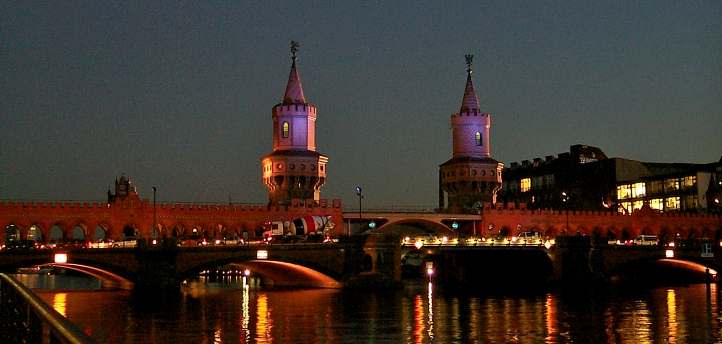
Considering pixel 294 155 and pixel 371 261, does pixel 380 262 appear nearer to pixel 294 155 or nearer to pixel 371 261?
pixel 371 261

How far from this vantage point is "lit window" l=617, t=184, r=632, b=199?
630 feet

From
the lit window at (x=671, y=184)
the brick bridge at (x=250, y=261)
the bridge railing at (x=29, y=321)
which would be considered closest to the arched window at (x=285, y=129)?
the brick bridge at (x=250, y=261)

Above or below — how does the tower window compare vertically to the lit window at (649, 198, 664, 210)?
above

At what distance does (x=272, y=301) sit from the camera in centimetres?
8412

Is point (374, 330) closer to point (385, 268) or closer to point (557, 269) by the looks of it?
point (385, 268)

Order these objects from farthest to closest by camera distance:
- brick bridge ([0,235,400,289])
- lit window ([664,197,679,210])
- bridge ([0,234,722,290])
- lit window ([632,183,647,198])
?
lit window ([632,183,647,198])
lit window ([664,197,679,210])
bridge ([0,234,722,290])
brick bridge ([0,235,400,289])

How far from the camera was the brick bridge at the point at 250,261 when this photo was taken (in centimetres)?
8619

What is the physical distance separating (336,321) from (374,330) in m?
5.08

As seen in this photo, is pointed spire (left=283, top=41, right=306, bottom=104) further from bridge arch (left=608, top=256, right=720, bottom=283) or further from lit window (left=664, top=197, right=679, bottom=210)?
lit window (left=664, top=197, right=679, bottom=210)

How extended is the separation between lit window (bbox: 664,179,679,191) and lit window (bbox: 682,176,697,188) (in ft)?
5.59

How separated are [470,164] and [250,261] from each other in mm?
53560

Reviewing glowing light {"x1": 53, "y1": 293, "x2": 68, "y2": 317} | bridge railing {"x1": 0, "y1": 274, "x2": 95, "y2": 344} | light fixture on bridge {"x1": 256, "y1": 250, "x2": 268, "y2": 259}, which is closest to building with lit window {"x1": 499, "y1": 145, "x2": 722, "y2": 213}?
light fixture on bridge {"x1": 256, "y1": 250, "x2": 268, "y2": 259}

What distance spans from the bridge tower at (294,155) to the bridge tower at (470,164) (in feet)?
70.9

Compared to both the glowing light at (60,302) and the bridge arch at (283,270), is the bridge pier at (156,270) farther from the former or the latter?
the glowing light at (60,302)
